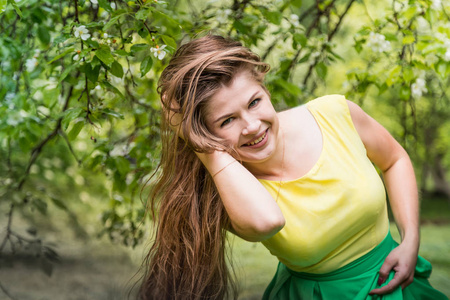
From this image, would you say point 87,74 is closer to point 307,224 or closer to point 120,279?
point 307,224

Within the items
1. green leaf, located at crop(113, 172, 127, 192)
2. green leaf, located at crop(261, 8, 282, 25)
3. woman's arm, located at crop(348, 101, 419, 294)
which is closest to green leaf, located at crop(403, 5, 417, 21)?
green leaf, located at crop(261, 8, 282, 25)

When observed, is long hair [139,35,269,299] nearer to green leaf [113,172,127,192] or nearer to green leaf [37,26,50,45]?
green leaf [113,172,127,192]

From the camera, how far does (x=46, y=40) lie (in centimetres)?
271

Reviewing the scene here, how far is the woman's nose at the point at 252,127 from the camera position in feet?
5.19

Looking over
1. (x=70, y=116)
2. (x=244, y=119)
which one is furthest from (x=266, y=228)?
(x=70, y=116)

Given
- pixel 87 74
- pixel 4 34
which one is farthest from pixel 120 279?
pixel 87 74

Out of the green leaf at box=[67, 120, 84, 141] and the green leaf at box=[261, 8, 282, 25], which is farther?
the green leaf at box=[261, 8, 282, 25]

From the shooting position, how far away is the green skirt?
173cm

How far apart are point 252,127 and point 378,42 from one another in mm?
1475

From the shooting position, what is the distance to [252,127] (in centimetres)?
158

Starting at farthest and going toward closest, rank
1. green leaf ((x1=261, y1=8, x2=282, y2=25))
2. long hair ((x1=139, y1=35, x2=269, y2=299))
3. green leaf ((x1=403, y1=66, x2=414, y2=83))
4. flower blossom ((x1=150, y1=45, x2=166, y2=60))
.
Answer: green leaf ((x1=261, y1=8, x2=282, y2=25)), green leaf ((x1=403, y1=66, x2=414, y2=83)), flower blossom ((x1=150, y1=45, x2=166, y2=60)), long hair ((x1=139, y1=35, x2=269, y2=299))

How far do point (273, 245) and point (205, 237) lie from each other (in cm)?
26

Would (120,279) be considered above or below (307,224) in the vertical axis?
below

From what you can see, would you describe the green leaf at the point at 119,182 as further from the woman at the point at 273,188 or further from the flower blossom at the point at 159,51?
the flower blossom at the point at 159,51
